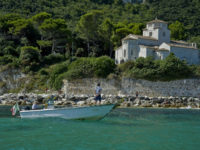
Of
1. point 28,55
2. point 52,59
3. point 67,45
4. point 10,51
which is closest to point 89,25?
point 67,45

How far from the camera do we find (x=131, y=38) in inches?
1462

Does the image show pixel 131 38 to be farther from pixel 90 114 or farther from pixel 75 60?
pixel 90 114

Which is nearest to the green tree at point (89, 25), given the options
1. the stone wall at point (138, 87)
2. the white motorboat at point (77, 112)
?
the stone wall at point (138, 87)

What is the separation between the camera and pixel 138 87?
106 feet

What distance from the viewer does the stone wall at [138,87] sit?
105 feet

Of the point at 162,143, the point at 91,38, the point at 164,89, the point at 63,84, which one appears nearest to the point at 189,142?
the point at 162,143

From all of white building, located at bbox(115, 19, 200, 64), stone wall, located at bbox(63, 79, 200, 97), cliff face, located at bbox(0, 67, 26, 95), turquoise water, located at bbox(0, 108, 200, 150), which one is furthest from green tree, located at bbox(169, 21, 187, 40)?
turquoise water, located at bbox(0, 108, 200, 150)

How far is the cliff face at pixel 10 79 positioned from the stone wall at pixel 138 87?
6834mm

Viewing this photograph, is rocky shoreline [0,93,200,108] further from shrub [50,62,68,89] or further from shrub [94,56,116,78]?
shrub [50,62,68,89]

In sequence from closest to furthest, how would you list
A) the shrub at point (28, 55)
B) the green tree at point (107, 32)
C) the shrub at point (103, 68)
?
the shrub at point (103, 68), the shrub at point (28, 55), the green tree at point (107, 32)

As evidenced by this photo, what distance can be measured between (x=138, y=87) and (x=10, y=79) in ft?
55.0

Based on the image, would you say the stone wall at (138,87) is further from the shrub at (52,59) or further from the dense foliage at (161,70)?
the shrub at (52,59)

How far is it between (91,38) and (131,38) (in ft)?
30.9

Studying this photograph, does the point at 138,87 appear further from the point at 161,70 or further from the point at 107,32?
the point at 107,32
